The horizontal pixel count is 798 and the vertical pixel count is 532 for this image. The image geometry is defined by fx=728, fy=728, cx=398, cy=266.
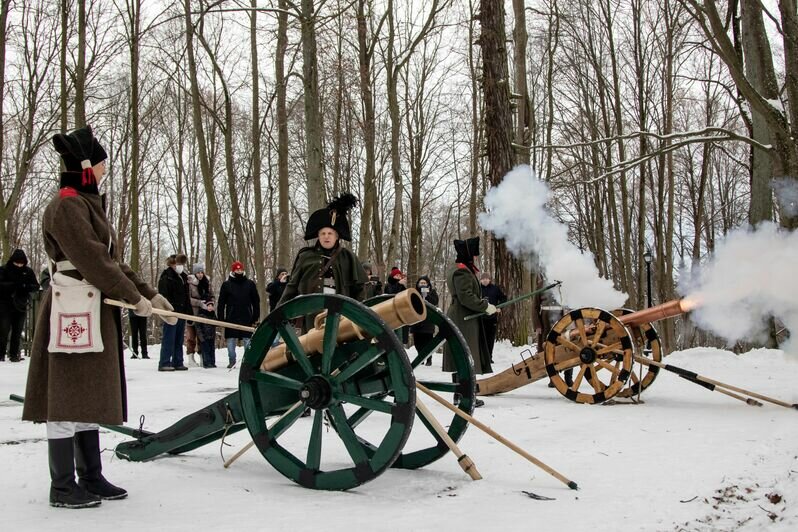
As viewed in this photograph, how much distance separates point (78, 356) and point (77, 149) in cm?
114

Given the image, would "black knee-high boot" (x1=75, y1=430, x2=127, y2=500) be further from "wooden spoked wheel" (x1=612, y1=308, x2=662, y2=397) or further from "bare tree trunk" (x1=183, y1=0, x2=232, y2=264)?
"bare tree trunk" (x1=183, y1=0, x2=232, y2=264)

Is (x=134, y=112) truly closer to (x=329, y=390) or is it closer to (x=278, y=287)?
(x=278, y=287)

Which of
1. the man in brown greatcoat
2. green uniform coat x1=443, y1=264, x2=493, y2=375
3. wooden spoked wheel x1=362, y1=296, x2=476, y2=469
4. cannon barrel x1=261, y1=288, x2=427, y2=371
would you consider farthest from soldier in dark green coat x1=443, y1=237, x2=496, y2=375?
the man in brown greatcoat

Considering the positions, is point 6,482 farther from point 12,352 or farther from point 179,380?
point 12,352

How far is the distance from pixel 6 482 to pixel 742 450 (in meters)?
4.92

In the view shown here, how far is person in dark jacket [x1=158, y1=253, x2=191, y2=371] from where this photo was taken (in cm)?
1130

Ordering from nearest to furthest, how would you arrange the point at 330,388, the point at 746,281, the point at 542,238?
the point at 330,388 → the point at 746,281 → the point at 542,238

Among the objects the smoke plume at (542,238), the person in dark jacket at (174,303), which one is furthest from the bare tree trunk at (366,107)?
the person in dark jacket at (174,303)

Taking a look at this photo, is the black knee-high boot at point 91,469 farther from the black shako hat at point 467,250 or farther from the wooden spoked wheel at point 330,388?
the black shako hat at point 467,250

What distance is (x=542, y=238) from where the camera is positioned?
10758 mm

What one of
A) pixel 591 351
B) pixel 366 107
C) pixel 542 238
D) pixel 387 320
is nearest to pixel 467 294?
pixel 591 351

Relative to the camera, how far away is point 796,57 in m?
8.48

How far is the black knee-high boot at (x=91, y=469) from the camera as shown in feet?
13.0

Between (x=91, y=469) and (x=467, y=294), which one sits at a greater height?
(x=467, y=294)
